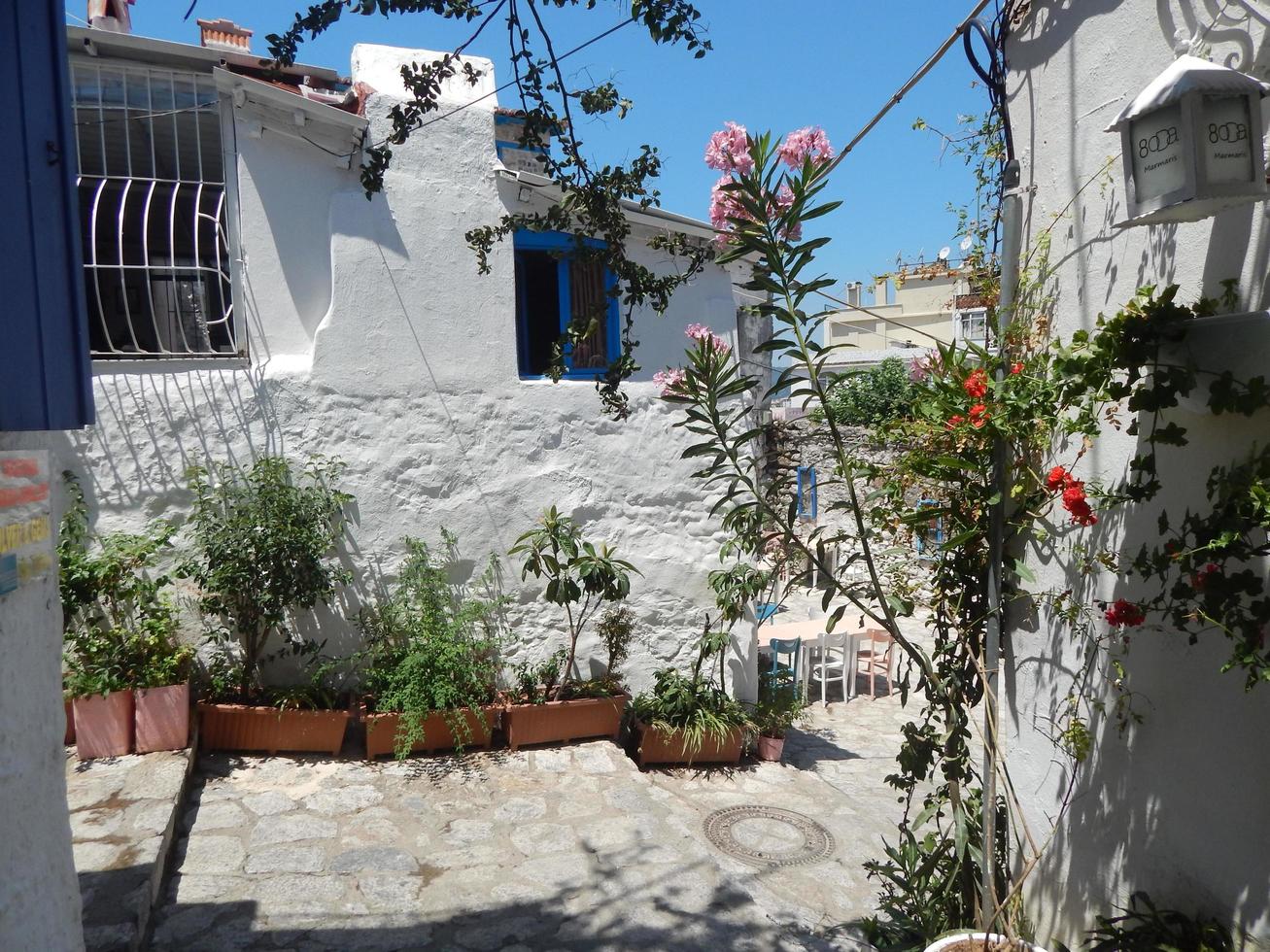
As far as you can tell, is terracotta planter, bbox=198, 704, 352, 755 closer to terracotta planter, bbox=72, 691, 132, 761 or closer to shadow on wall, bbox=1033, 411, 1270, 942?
terracotta planter, bbox=72, 691, 132, 761

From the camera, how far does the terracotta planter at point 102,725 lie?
5.29m

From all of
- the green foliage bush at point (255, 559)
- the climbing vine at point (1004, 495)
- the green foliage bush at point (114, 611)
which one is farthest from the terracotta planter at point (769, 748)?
the green foliage bush at point (114, 611)

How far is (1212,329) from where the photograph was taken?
2.51 meters

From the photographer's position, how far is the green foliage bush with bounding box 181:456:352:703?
5809 millimetres

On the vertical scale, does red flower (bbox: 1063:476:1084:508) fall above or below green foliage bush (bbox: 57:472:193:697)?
above

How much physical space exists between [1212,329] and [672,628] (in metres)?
5.38

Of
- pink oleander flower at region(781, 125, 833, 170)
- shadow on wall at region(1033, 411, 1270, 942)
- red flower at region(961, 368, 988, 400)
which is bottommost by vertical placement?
shadow on wall at region(1033, 411, 1270, 942)

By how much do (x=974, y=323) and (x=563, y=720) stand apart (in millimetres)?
4007

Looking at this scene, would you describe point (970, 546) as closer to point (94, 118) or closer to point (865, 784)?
point (865, 784)

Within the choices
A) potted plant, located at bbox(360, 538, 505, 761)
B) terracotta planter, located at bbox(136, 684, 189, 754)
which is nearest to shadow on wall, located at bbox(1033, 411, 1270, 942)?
potted plant, located at bbox(360, 538, 505, 761)

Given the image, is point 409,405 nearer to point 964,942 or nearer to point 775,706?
point 775,706

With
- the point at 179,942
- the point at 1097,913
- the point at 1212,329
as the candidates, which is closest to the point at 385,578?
the point at 179,942

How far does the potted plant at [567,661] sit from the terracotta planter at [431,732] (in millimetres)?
170

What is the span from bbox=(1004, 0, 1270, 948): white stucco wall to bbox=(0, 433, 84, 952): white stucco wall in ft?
11.2
